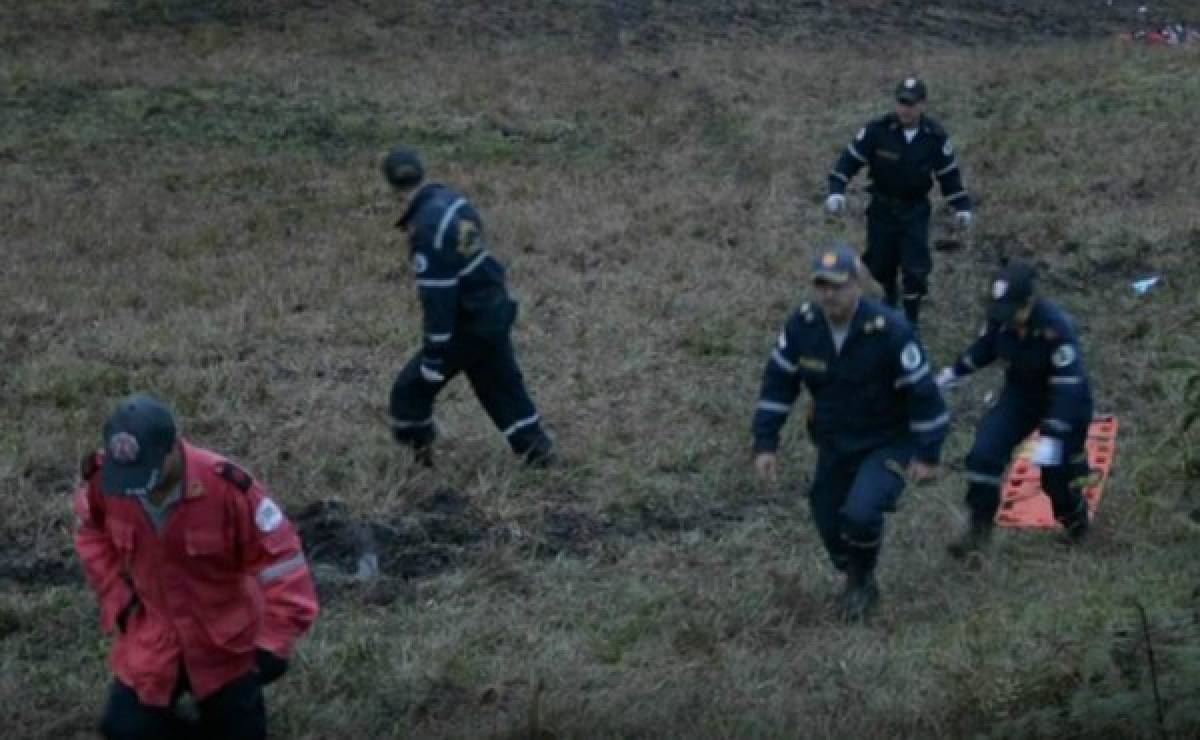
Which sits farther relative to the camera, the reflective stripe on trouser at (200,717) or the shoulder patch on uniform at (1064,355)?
the shoulder patch on uniform at (1064,355)

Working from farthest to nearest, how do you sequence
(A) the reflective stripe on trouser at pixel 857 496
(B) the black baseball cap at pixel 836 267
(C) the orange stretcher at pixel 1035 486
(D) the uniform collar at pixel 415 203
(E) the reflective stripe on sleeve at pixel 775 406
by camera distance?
1. (C) the orange stretcher at pixel 1035 486
2. (D) the uniform collar at pixel 415 203
3. (E) the reflective stripe on sleeve at pixel 775 406
4. (A) the reflective stripe on trouser at pixel 857 496
5. (B) the black baseball cap at pixel 836 267

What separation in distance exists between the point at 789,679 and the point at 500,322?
11.3 ft

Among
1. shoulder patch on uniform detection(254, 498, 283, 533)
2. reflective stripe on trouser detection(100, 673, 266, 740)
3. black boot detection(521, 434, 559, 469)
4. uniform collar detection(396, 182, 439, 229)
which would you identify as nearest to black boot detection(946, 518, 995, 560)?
black boot detection(521, 434, 559, 469)

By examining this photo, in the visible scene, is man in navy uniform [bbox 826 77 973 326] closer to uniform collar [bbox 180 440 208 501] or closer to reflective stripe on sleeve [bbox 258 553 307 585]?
reflective stripe on sleeve [bbox 258 553 307 585]

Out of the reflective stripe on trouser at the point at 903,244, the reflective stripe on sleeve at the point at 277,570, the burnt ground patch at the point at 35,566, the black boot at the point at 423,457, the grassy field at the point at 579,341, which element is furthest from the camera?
the reflective stripe on trouser at the point at 903,244

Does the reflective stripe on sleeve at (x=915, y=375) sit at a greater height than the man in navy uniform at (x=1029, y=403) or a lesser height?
greater

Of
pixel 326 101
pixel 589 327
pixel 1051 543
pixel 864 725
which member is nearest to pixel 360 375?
pixel 589 327

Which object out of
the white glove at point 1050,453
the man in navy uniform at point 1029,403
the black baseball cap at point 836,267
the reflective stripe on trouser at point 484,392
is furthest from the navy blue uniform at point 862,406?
the reflective stripe on trouser at point 484,392

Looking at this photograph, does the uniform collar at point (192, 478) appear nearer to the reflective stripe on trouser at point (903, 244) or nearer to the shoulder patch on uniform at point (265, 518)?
the shoulder patch on uniform at point (265, 518)

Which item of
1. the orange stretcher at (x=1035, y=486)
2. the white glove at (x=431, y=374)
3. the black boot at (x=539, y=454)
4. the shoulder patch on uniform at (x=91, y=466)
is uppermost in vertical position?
the shoulder patch on uniform at (x=91, y=466)

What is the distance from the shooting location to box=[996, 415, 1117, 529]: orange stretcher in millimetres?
9938

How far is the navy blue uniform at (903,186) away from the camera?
520 inches

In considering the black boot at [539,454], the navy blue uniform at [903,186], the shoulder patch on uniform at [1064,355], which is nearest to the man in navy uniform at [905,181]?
the navy blue uniform at [903,186]

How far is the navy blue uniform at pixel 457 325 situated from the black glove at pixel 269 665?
4.23m
